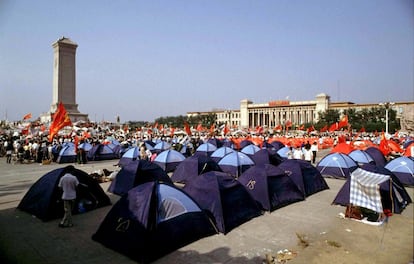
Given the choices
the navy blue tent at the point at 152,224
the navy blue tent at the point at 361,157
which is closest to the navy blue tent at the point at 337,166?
the navy blue tent at the point at 361,157

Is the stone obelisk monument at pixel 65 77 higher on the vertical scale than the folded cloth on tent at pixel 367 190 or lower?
higher

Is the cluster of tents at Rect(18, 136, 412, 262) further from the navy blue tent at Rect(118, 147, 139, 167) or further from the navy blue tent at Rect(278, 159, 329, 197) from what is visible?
the navy blue tent at Rect(118, 147, 139, 167)

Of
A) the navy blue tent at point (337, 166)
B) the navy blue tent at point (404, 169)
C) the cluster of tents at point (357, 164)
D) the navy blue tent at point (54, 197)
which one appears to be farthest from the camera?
the navy blue tent at point (337, 166)

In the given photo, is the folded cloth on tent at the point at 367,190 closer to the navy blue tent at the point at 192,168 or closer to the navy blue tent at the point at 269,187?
the navy blue tent at the point at 269,187

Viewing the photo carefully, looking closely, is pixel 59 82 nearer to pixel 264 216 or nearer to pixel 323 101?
pixel 264 216

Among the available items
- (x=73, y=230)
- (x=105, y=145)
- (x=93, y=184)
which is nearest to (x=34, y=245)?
(x=73, y=230)

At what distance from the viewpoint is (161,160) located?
609 inches

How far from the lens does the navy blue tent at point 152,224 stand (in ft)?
18.7

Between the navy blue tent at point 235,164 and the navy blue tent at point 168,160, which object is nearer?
the navy blue tent at point 235,164

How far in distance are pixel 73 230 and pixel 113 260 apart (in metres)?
2.21

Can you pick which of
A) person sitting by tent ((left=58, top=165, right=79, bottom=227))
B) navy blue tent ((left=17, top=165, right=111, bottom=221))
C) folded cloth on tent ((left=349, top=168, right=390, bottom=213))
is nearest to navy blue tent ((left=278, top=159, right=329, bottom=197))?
folded cloth on tent ((left=349, top=168, right=390, bottom=213))

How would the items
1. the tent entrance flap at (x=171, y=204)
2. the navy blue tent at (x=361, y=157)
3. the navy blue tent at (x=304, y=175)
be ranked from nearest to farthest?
the tent entrance flap at (x=171, y=204), the navy blue tent at (x=304, y=175), the navy blue tent at (x=361, y=157)

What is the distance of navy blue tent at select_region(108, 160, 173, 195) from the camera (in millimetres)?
10148

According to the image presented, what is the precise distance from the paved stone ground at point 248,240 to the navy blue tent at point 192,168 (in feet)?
14.5
